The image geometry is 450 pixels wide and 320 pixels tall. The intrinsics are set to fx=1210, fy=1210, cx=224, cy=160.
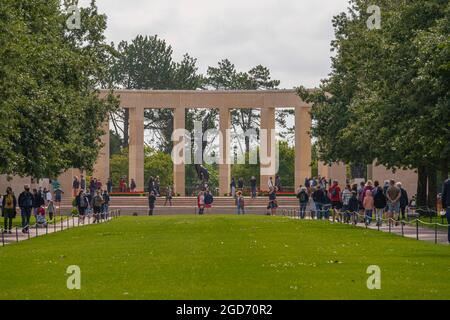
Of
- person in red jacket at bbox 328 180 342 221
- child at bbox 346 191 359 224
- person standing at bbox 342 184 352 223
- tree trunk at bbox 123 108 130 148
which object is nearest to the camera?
child at bbox 346 191 359 224

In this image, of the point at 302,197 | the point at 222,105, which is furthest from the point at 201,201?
the point at 222,105

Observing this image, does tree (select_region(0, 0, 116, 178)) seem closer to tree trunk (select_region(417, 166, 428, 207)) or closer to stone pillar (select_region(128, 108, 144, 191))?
tree trunk (select_region(417, 166, 428, 207))

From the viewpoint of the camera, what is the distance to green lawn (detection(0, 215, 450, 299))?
20.4m

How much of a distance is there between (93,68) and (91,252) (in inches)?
1184

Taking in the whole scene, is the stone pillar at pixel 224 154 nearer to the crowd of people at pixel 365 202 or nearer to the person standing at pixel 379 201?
the crowd of people at pixel 365 202

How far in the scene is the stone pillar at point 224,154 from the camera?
10275 centimetres

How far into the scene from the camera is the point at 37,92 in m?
49.4

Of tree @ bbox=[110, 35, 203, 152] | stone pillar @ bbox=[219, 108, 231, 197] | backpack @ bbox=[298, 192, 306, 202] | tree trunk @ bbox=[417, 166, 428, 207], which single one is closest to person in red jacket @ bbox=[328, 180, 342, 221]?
backpack @ bbox=[298, 192, 306, 202]

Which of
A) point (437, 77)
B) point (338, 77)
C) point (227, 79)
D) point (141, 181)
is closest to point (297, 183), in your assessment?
point (141, 181)

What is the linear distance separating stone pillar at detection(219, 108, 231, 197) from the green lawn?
6093 centimetres

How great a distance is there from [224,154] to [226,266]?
8153 cm

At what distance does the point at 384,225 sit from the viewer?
2052 inches
